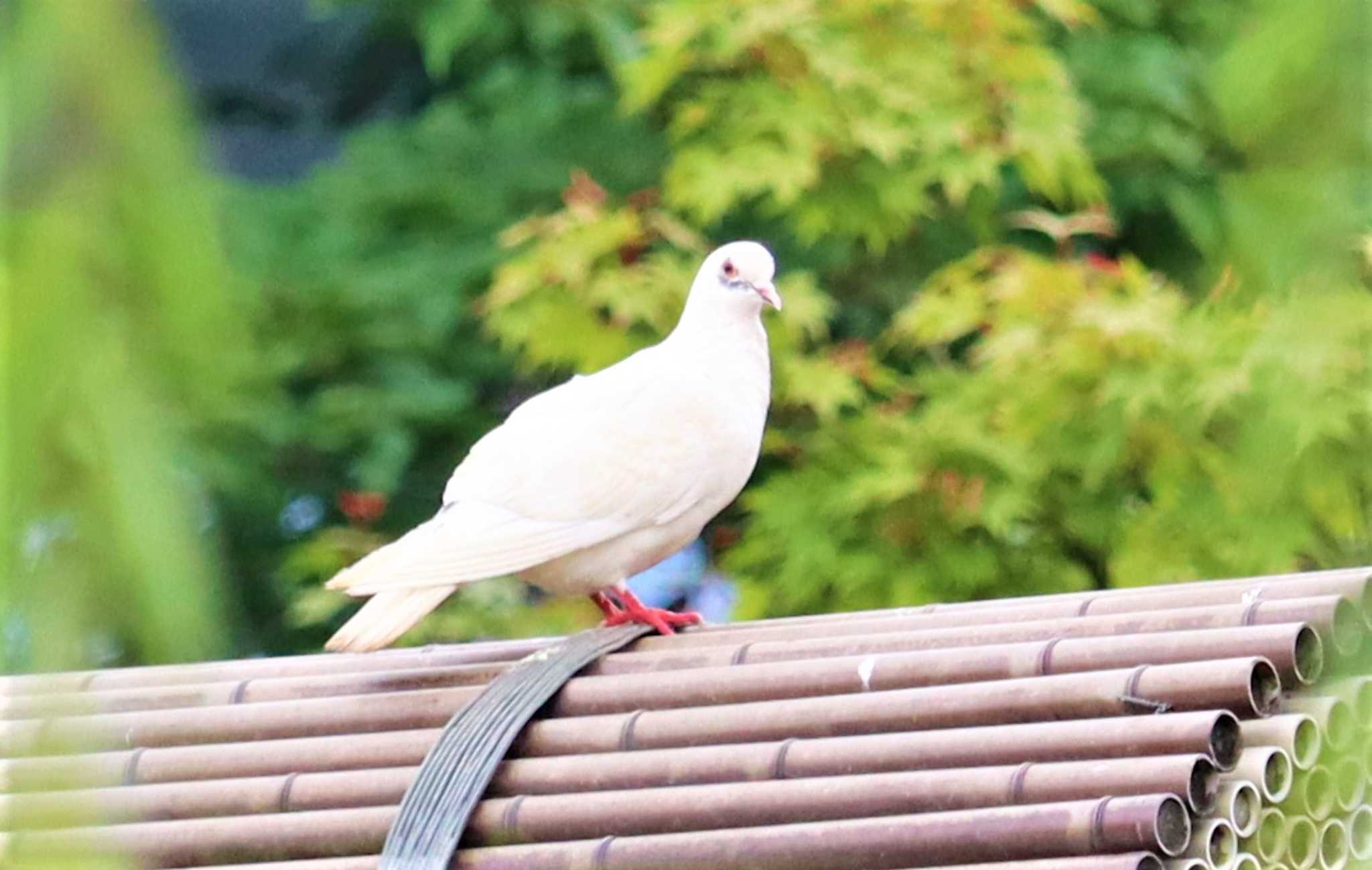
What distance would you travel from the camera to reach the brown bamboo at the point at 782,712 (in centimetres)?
206

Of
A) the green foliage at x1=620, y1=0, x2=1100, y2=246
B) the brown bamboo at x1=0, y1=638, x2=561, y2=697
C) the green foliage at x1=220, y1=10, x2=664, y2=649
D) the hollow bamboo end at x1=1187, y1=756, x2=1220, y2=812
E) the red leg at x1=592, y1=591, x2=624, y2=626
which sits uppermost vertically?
the hollow bamboo end at x1=1187, y1=756, x2=1220, y2=812

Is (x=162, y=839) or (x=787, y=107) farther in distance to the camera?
(x=787, y=107)

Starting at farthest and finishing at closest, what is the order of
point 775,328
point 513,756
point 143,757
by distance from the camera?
point 775,328, point 143,757, point 513,756

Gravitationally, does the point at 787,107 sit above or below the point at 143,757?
below

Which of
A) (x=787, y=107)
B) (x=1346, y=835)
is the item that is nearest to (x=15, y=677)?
(x=1346, y=835)

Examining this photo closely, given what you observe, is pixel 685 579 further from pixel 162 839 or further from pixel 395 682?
pixel 162 839

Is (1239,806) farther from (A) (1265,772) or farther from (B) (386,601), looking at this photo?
(B) (386,601)

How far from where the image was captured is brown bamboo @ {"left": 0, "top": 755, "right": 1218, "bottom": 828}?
1.95m

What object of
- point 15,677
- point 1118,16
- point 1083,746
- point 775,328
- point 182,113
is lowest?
point 775,328

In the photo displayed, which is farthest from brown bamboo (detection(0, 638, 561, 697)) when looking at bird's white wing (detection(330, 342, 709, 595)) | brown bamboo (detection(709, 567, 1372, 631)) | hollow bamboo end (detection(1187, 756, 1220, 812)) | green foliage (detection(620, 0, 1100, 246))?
green foliage (detection(620, 0, 1100, 246))

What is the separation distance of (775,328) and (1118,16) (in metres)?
1.14

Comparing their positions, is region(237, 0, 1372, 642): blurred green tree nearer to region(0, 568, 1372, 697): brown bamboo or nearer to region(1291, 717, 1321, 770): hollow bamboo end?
region(0, 568, 1372, 697): brown bamboo

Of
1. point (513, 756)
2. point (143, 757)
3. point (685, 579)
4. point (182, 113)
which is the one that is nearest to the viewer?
point (182, 113)

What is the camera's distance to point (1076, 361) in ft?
14.5
